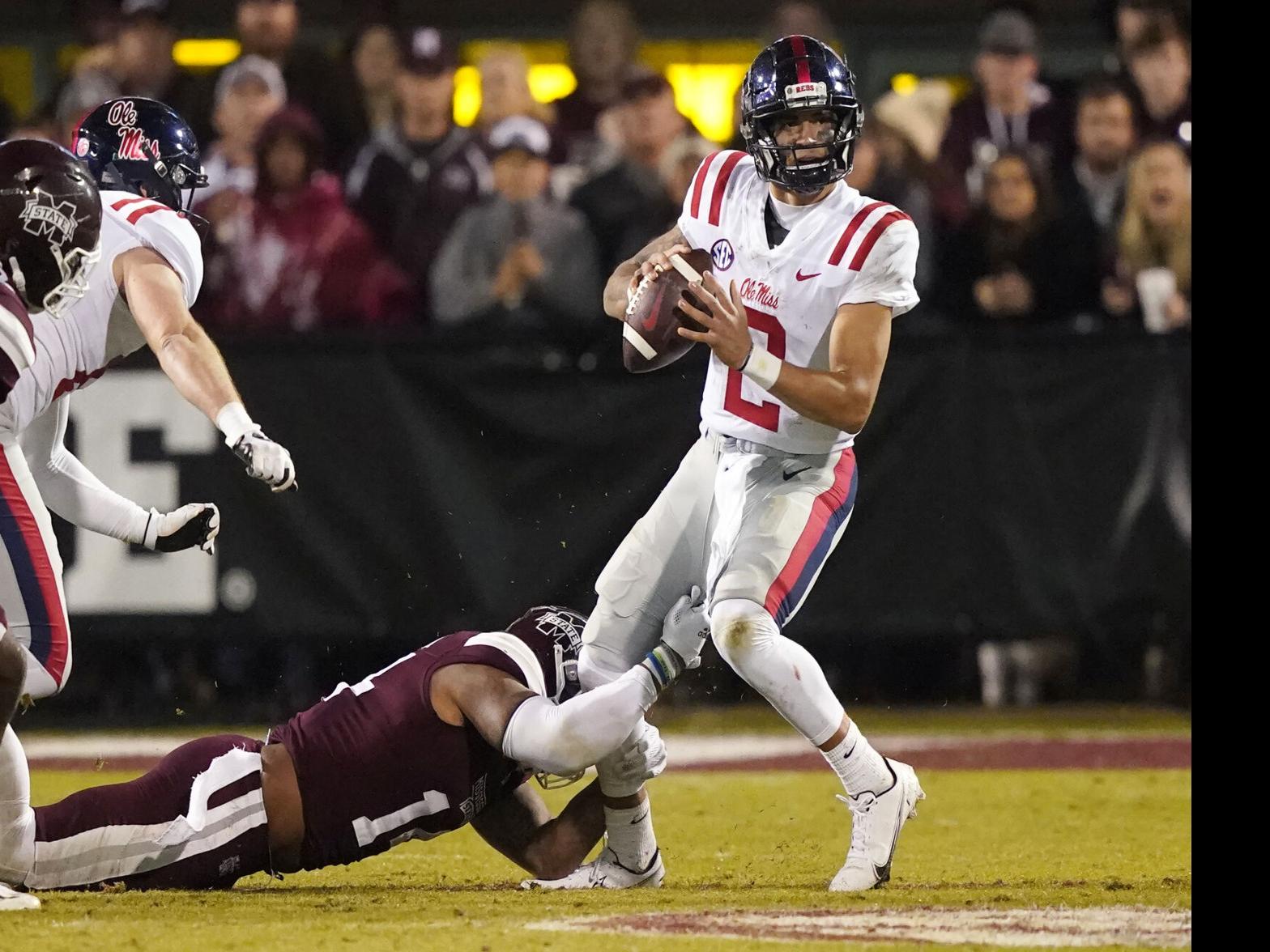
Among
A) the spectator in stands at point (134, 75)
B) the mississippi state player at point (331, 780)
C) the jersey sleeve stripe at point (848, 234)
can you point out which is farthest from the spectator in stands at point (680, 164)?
the mississippi state player at point (331, 780)

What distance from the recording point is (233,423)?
15.3ft

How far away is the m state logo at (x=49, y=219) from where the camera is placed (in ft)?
13.5

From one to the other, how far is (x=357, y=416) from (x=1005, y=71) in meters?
3.24

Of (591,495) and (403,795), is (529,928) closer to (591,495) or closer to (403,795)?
(403,795)

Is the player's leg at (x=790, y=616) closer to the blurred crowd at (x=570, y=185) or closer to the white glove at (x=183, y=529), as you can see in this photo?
the white glove at (x=183, y=529)

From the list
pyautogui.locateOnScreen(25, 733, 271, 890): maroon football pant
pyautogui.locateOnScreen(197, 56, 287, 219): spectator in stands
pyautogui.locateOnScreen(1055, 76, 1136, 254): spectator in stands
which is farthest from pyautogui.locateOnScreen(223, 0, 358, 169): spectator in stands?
A: pyautogui.locateOnScreen(25, 733, 271, 890): maroon football pant

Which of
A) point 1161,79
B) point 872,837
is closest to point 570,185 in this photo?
point 1161,79

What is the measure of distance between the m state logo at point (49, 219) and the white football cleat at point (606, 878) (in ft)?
5.79

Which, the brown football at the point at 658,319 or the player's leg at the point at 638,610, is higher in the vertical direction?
the brown football at the point at 658,319

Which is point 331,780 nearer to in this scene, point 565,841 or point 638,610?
point 565,841

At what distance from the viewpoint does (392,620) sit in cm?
765

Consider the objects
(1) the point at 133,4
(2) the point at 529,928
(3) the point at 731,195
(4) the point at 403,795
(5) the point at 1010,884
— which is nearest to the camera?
(2) the point at 529,928

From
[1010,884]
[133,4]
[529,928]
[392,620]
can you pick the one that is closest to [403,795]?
[529,928]

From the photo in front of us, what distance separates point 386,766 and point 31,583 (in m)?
0.96
